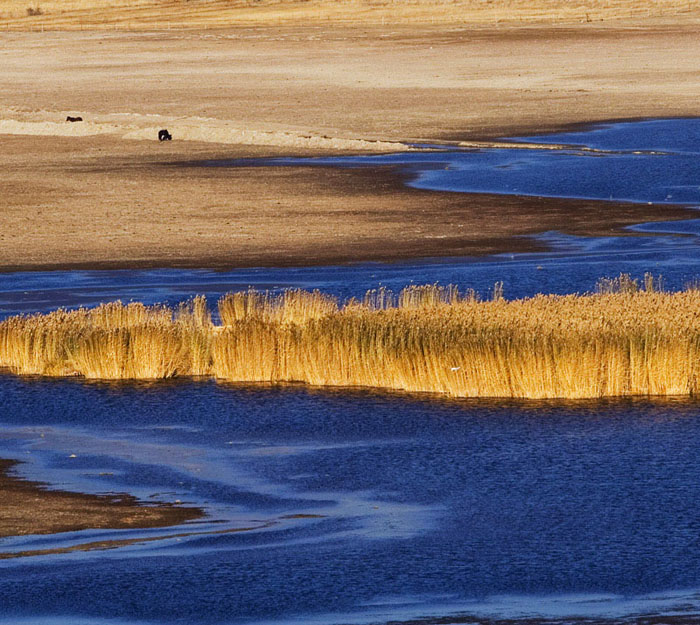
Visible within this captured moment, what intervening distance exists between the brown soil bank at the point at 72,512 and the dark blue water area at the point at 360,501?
25 cm

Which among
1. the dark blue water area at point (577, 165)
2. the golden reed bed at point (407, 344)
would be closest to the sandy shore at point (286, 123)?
the dark blue water area at point (577, 165)

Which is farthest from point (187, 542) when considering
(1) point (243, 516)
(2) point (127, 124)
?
(2) point (127, 124)

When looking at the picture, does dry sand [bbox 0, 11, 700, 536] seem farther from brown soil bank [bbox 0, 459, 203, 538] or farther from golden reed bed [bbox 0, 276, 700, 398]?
golden reed bed [bbox 0, 276, 700, 398]

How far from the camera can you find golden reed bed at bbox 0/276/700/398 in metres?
Result: 16.5

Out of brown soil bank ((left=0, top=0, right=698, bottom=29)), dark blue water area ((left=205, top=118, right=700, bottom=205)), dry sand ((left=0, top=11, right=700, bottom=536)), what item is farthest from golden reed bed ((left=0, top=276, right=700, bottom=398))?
brown soil bank ((left=0, top=0, right=698, bottom=29))

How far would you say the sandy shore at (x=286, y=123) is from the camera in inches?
1138

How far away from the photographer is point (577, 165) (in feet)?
124

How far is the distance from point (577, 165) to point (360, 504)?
2587 cm

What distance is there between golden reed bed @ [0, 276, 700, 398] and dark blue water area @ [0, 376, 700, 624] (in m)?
0.41

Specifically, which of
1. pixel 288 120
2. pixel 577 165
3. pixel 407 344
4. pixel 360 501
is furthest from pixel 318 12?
pixel 360 501

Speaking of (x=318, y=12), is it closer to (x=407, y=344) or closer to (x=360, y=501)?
(x=407, y=344)

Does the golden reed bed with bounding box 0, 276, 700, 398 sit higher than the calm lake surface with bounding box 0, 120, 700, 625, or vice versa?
the golden reed bed with bounding box 0, 276, 700, 398

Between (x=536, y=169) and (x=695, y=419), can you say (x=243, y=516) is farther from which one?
(x=536, y=169)

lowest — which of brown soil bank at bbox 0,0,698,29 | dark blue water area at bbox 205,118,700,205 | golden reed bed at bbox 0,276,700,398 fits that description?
golden reed bed at bbox 0,276,700,398
